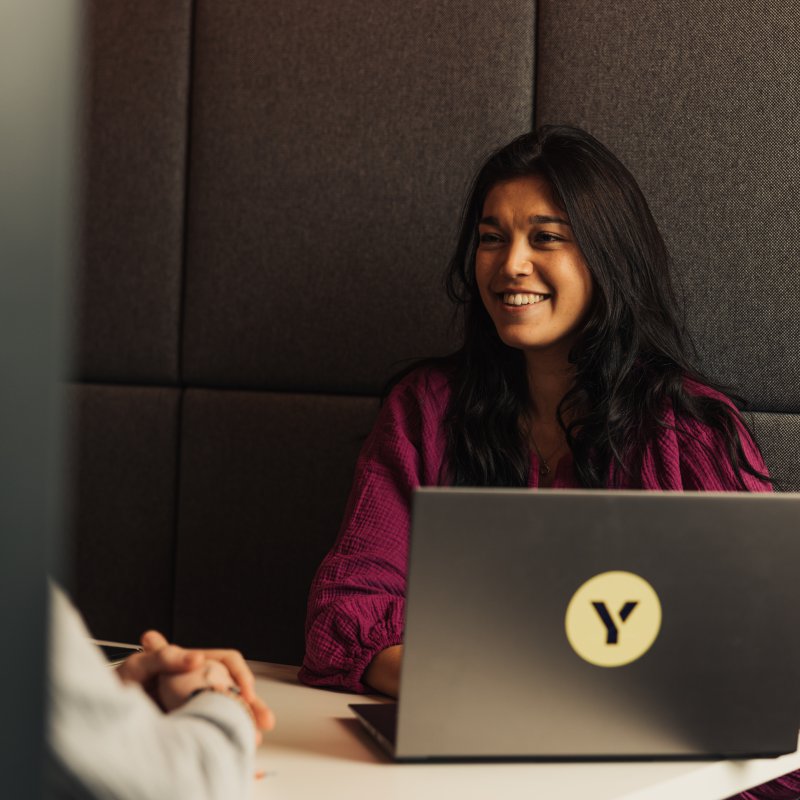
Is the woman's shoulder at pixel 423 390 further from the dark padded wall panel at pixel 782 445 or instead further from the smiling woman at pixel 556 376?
the dark padded wall panel at pixel 782 445

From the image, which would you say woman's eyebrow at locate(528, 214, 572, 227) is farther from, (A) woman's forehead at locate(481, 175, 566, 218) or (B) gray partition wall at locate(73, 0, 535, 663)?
(B) gray partition wall at locate(73, 0, 535, 663)

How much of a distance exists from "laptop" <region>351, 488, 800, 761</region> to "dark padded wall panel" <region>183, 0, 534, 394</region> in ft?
3.63

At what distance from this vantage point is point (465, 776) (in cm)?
89

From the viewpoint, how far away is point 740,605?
2.98 ft

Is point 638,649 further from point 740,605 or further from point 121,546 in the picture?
point 121,546

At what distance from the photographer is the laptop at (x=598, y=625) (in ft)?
2.80

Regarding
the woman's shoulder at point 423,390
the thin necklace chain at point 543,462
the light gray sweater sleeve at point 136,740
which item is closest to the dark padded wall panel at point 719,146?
the thin necklace chain at point 543,462

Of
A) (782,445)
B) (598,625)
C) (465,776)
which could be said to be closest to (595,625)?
(598,625)

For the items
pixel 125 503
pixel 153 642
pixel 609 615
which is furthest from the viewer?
pixel 125 503

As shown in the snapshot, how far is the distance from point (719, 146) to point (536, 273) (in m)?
0.43

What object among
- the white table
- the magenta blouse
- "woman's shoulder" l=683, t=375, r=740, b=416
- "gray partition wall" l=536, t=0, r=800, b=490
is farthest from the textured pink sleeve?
"gray partition wall" l=536, t=0, r=800, b=490

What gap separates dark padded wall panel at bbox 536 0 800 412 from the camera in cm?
178

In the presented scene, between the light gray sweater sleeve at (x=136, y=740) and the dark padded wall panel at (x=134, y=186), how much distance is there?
132 cm

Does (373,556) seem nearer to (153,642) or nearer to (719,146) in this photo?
(153,642)
